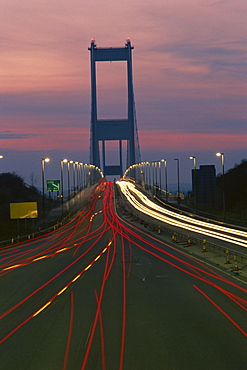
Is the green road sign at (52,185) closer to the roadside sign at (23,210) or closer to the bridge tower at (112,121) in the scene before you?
the roadside sign at (23,210)

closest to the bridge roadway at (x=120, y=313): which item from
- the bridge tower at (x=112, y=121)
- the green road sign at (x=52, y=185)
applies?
the green road sign at (x=52, y=185)

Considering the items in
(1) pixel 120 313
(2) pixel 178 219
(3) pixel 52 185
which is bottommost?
(2) pixel 178 219

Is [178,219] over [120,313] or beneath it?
beneath

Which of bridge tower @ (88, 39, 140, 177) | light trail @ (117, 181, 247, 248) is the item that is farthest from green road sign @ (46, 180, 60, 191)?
bridge tower @ (88, 39, 140, 177)

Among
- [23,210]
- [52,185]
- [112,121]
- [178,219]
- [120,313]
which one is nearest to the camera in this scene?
[120,313]

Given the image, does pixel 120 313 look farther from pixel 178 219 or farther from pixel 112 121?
pixel 112 121

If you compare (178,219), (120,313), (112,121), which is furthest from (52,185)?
(120,313)

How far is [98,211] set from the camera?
98.9 metres

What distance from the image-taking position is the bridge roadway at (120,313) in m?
13.7

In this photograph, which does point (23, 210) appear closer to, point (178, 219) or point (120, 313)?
point (178, 219)

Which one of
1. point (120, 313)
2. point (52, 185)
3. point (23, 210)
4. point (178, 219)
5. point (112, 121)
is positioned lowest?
point (178, 219)

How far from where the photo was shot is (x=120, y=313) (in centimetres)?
1958

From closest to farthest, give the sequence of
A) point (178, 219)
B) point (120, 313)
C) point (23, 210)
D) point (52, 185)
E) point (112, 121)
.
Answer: point (120, 313) < point (23, 210) < point (178, 219) < point (52, 185) < point (112, 121)

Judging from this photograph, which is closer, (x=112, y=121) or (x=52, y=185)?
(x=52, y=185)
